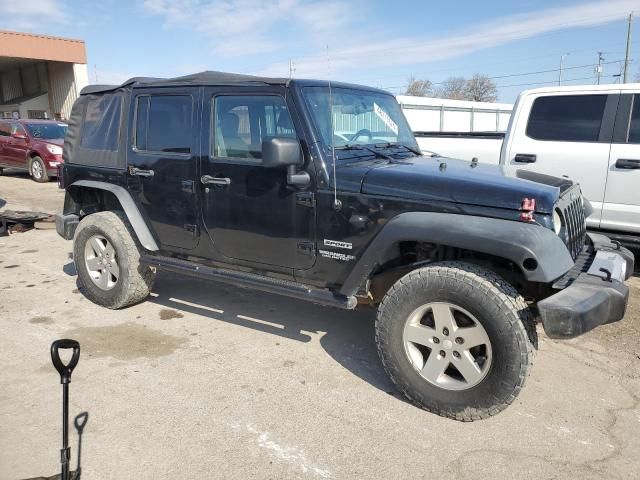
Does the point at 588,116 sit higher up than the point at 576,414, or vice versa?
the point at 588,116

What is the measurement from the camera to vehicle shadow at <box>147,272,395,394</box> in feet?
12.9

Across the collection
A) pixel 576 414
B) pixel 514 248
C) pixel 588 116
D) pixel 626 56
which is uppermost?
pixel 626 56

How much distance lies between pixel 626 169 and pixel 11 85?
43153 mm

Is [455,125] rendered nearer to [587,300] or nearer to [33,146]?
[33,146]

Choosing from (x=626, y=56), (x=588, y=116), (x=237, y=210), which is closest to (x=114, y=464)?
(x=237, y=210)

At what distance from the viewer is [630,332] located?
4.32 meters

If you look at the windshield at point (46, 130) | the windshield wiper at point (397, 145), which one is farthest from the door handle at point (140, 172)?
the windshield at point (46, 130)

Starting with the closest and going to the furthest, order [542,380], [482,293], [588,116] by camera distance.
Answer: [482,293] → [542,380] → [588,116]

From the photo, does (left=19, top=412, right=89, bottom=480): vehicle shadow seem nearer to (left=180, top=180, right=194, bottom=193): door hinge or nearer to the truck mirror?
(left=180, top=180, right=194, bottom=193): door hinge

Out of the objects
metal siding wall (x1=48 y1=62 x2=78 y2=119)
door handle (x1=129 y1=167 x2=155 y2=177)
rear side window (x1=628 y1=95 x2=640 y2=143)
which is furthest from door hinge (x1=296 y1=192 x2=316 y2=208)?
metal siding wall (x1=48 y1=62 x2=78 y2=119)

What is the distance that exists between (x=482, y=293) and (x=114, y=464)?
2.15m

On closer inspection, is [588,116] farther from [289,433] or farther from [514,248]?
[289,433]

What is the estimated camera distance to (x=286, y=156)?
330 centimetres

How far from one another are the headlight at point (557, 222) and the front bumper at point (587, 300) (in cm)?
30
